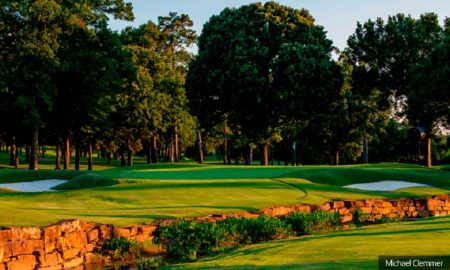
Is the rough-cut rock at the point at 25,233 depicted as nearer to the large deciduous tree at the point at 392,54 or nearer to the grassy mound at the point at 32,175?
the grassy mound at the point at 32,175

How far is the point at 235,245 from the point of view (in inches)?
581

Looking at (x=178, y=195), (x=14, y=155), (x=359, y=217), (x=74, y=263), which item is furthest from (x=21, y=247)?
(x=14, y=155)

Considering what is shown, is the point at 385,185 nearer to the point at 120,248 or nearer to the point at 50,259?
the point at 120,248

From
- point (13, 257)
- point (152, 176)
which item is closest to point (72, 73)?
point (152, 176)

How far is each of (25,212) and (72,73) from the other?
3216cm

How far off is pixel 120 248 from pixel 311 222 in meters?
6.71

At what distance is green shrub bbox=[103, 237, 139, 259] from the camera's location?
13.3 m

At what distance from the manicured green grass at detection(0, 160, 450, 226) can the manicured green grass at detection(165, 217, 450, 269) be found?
460cm

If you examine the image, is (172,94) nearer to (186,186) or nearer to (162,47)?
(162,47)

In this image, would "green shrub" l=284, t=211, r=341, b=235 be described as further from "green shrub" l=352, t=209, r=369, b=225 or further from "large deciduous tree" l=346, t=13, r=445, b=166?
"large deciduous tree" l=346, t=13, r=445, b=166

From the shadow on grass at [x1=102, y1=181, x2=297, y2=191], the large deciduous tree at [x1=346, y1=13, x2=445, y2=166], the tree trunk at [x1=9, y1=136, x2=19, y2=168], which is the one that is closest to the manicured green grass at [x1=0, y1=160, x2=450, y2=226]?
the shadow on grass at [x1=102, y1=181, x2=297, y2=191]

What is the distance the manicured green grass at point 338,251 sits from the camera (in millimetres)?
9289

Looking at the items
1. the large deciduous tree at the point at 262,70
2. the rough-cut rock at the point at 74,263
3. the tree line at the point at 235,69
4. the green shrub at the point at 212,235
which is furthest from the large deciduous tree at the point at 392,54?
the rough-cut rock at the point at 74,263

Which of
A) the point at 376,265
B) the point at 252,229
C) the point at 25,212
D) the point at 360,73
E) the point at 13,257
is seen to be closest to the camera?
the point at 376,265
